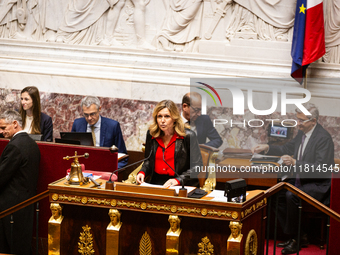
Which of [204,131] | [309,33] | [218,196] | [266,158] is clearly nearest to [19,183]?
[218,196]

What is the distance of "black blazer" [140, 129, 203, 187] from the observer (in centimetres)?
435

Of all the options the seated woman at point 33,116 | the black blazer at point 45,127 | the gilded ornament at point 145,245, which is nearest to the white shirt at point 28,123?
the seated woman at point 33,116

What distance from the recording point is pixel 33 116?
6.12 metres

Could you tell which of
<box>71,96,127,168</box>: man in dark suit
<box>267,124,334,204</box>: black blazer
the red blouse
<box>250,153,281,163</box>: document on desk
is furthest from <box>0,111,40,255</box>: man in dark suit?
<box>267,124,334,204</box>: black blazer

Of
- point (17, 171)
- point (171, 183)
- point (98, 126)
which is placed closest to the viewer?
point (171, 183)

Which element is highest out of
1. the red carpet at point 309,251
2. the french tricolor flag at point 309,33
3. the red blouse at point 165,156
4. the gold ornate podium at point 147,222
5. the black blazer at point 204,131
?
the french tricolor flag at point 309,33

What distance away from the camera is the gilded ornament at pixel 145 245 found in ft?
12.0

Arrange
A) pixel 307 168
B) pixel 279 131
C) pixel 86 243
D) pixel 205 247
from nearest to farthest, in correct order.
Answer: pixel 205 247 → pixel 86 243 → pixel 307 168 → pixel 279 131

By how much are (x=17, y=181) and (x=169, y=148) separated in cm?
162

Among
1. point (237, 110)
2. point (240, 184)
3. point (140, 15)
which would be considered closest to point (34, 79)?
point (140, 15)

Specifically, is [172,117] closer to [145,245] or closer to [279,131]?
[145,245]

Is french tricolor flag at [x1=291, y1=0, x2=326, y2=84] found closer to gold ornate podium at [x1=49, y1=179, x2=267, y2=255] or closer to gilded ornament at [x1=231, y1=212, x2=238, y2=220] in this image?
gold ornate podium at [x1=49, y1=179, x2=267, y2=255]

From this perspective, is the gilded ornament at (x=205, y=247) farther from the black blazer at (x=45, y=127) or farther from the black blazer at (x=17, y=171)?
the black blazer at (x=45, y=127)

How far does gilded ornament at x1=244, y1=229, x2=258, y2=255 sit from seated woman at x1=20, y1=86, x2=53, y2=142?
3.43 metres
